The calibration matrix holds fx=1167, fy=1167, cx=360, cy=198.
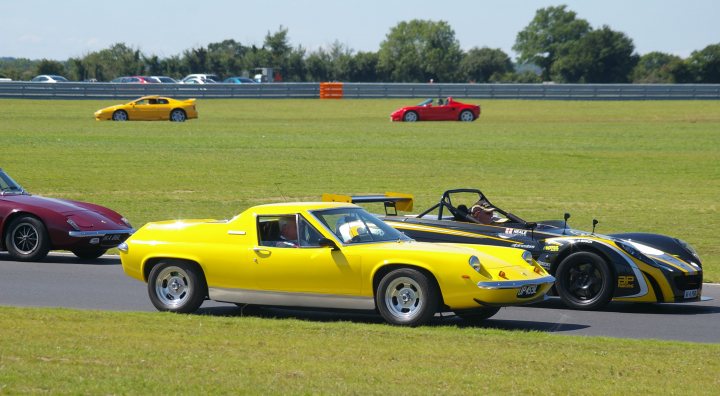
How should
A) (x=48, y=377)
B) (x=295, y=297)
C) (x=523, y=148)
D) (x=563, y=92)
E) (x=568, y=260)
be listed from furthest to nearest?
(x=563, y=92), (x=523, y=148), (x=568, y=260), (x=295, y=297), (x=48, y=377)

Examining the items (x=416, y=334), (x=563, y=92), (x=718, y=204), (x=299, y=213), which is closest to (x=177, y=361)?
(x=416, y=334)

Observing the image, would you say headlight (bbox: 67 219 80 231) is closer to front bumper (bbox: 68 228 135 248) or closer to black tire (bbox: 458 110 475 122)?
front bumper (bbox: 68 228 135 248)

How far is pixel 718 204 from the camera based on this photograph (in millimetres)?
24094

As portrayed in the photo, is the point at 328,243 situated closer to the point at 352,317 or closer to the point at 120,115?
the point at 352,317

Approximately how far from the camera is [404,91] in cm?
6219

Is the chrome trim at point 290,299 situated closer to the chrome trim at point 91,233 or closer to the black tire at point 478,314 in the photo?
the black tire at point 478,314

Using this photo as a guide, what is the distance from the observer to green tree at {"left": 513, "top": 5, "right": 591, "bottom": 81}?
163375mm

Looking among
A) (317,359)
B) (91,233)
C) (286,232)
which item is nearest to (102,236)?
(91,233)

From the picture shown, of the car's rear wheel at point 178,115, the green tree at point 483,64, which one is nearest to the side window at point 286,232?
the car's rear wheel at point 178,115

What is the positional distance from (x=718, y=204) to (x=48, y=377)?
19.1 metres

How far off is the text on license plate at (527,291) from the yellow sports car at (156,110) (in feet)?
122

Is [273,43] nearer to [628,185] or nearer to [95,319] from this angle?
[628,185]

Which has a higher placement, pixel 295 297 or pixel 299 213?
pixel 299 213

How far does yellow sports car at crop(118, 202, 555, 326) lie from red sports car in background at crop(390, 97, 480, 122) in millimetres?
36346
